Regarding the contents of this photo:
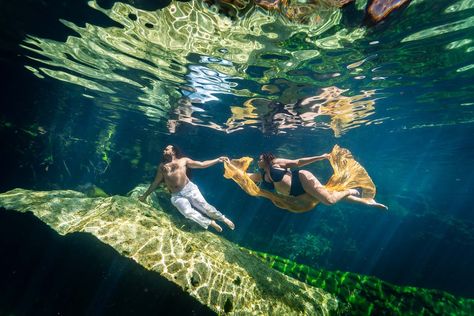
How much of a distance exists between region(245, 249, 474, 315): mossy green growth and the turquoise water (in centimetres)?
779

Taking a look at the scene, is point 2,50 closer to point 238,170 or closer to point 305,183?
point 238,170

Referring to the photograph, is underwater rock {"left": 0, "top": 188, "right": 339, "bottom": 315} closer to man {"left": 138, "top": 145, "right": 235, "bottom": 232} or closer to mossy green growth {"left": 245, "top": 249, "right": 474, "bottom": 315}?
mossy green growth {"left": 245, "top": 249, "right": 474, "bottom": 315}

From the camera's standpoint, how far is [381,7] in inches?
256

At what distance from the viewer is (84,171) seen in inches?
873

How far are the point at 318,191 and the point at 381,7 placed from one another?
201 inches

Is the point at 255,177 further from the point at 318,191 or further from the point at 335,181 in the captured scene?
the point at 335,181

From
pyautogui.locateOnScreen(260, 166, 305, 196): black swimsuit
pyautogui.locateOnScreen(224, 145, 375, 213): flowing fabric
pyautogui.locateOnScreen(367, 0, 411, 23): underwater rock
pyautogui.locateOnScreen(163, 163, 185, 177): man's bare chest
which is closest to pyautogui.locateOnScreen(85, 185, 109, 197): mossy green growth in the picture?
pyautogui.locateOnScreen(163, 163, 185, 177): man's bare chest

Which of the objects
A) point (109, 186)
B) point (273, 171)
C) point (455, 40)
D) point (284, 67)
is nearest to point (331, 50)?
point (284, 67)

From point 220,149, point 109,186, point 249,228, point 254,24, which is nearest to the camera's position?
point 254,24

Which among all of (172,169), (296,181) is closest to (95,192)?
(172,169)

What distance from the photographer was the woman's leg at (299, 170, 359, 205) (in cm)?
722

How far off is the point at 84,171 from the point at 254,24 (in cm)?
2108

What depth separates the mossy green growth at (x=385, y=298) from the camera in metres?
7.62

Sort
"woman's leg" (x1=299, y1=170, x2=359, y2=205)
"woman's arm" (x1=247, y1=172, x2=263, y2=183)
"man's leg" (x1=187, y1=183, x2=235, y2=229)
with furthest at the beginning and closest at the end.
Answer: "man's leg" (x1=187, y1=183, x2=235, y2=229) → "woman's arm" (x1=247, y1=172, x2=263, y2=183) → "woman's leg" (x1=299, y1=170, x2=359, y2=205)
